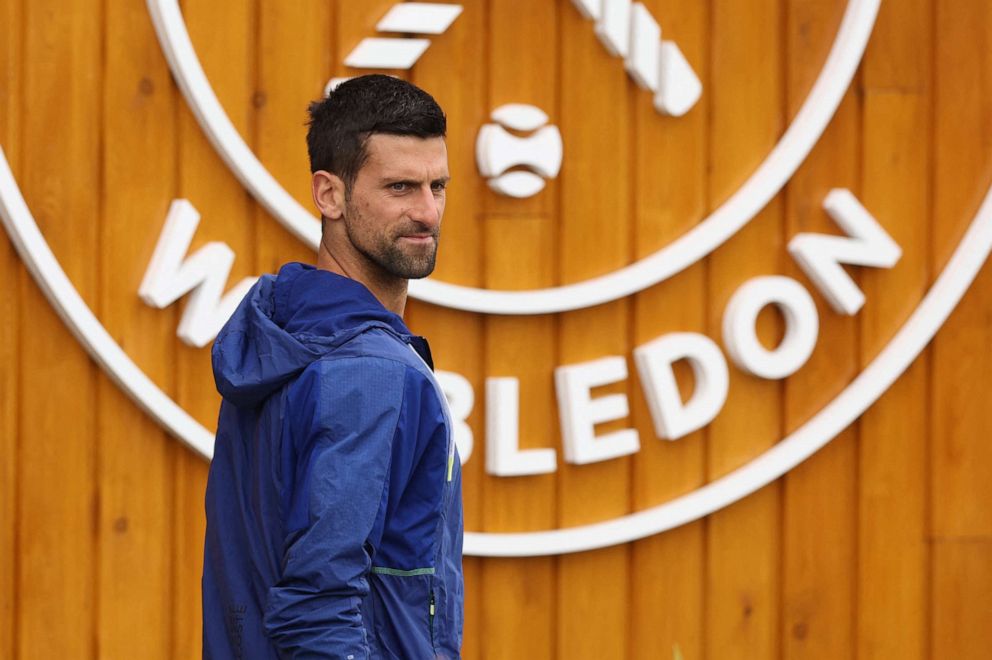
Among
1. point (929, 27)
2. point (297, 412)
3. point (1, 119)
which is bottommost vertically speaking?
point (297, 412)

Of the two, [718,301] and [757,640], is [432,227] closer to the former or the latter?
[718,301]

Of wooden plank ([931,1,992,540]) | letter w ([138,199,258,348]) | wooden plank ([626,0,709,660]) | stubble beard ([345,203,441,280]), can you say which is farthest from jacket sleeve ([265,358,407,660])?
wooden plank ([931,1,992,540])

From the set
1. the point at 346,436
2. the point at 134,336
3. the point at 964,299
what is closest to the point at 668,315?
the point at 964,299

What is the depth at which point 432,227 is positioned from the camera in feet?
5.04

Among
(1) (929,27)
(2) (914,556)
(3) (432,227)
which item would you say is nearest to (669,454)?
(2) (914,556)

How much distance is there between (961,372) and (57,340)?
151cm

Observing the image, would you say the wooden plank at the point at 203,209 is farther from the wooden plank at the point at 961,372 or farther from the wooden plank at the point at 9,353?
the wooden plank at the point at 961,372

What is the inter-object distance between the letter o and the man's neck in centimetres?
107

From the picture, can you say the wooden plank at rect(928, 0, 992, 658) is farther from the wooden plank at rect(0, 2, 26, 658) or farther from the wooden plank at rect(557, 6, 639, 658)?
the wooden plank at rect(0, 2, 26, 658)

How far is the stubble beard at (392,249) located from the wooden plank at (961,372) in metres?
1.39

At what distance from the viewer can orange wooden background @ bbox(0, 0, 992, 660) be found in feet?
7.47

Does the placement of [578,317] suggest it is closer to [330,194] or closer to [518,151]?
[518,151]

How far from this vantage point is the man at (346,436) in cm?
135

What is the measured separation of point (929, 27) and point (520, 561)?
114 cm
